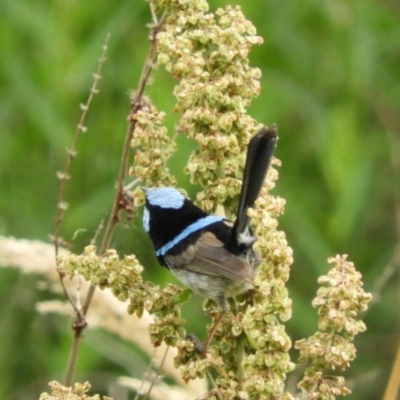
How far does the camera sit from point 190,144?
521 centimetres

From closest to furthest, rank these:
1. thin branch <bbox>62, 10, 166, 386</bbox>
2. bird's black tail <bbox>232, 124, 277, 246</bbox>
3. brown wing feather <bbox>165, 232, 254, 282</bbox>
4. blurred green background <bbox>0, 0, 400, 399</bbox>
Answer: bird's black tail <bbox>232, 124, 277, 246</bbox>
brown wing feather <bbox>165, 232, 254, 282</bbox>
thin branch <bbox>62, 10, 166, 386</bbox>
blurred green background <bbox>0, 0, 400, 399</bbox>

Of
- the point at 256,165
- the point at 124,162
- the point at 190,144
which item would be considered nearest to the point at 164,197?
the point at 124,162

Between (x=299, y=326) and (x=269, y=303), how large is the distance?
353 cm

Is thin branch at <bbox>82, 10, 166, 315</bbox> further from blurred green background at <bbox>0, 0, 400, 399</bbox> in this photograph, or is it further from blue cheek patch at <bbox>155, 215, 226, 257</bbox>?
blurred green background at <bbox>0, 0, 400, 399</bbox>

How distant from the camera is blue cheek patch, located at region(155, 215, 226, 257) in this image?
3.17 meters

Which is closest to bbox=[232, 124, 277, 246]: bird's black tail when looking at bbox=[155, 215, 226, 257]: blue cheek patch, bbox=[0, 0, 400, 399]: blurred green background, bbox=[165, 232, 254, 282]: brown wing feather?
bbox=[165, 232, 254, 282]: brown wing feather

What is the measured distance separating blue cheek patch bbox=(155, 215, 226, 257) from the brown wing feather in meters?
0.03

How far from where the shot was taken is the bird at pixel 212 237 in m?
2.65

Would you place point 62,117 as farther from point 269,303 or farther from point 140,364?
point 269,303

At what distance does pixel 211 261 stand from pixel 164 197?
11.9 inches

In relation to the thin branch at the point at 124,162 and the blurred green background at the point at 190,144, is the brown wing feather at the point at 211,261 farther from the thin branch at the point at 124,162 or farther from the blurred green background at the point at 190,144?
the blurred green background at the point at 190,144

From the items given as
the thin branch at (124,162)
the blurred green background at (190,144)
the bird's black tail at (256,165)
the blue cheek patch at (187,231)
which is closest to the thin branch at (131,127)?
the thin branch at (124,162)

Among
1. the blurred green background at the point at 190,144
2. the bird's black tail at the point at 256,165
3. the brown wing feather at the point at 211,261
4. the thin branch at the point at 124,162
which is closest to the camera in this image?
the bird's black tail at the point at 256,165

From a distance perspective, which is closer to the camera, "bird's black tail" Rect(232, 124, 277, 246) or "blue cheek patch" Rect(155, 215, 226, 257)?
"bird's black tail" Rect(232, 124, 277, 246)
